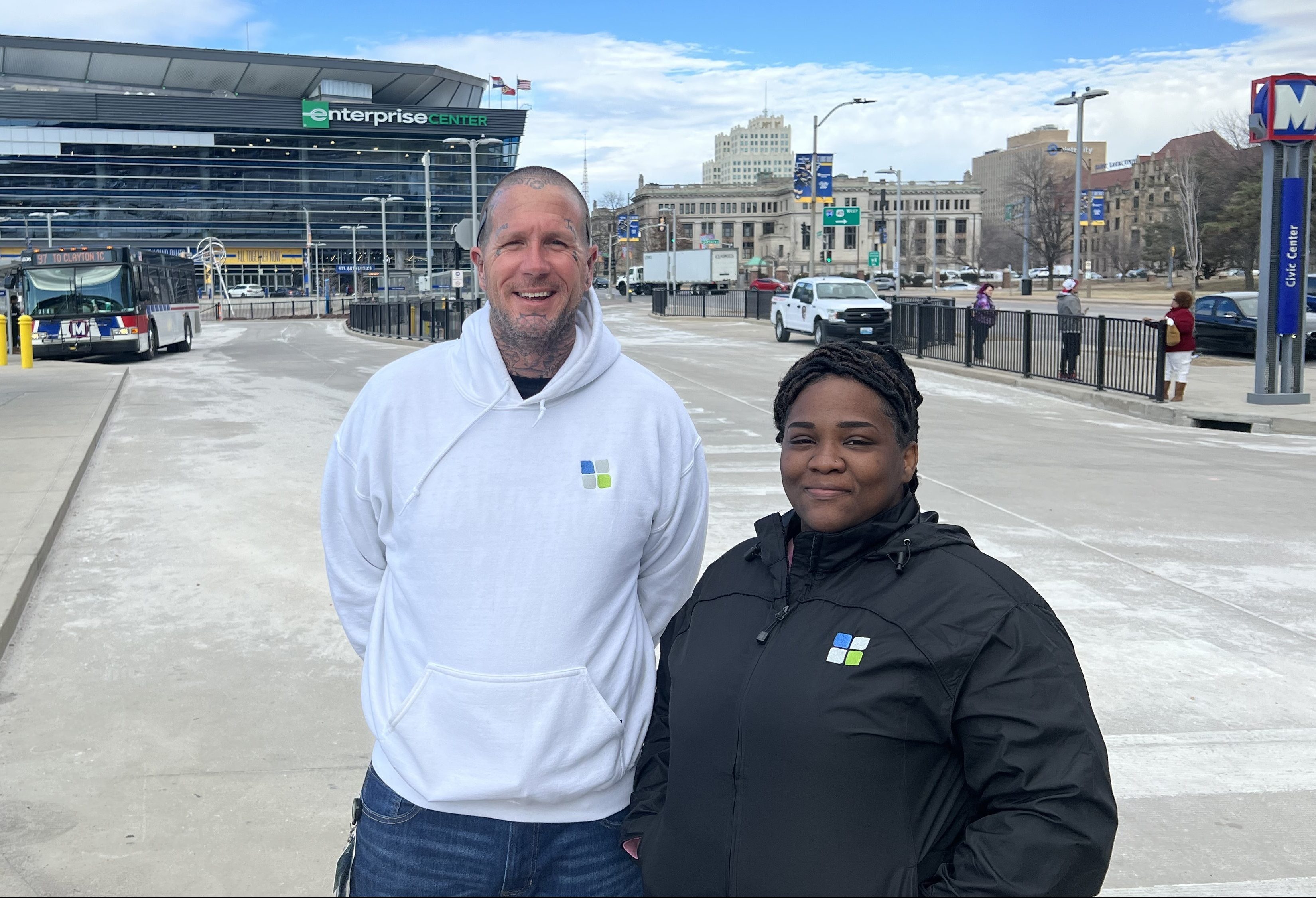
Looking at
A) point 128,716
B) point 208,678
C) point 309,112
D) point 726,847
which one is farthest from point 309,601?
point 309,112

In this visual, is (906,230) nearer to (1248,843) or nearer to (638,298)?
(638,298)

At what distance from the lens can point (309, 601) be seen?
7512mm

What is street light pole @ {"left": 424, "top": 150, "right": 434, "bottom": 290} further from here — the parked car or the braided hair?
the braided hair

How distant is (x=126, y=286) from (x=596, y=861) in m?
30.2

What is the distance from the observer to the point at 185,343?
34.8 metres

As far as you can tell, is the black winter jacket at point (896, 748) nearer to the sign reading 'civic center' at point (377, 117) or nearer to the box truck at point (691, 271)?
the box truck at point (691, 271)

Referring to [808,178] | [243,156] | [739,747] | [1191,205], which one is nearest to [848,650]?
[739,747]

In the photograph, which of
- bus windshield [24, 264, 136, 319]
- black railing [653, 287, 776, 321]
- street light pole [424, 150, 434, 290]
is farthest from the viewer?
street light pole [424, 150, 434, 290]

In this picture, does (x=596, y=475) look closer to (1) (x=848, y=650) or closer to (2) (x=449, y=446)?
(2) (x=449, y=446)

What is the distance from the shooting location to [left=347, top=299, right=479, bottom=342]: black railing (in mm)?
34781

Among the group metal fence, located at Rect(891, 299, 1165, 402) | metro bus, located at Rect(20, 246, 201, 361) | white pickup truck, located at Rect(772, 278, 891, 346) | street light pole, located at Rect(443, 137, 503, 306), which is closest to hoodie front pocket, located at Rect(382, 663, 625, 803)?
→ street light pole, located at Rect(443, 137, 503, 306)

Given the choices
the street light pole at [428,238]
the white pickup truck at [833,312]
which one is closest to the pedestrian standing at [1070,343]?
the white pickup truck at [833,312]

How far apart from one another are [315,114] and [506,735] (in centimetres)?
13304

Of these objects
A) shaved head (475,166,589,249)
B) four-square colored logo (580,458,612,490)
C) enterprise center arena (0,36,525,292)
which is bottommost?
Result: four-square colored logo (580,458,612,490)
